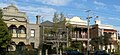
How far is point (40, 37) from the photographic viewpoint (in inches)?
2206

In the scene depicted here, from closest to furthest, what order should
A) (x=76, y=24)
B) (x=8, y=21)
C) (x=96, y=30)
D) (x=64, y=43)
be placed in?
(x=8, y=21) → (x=64, y=43) → (x=76, y=24) → (x=96, y=30)

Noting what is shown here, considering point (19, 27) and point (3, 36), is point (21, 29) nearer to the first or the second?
point (19, 27)

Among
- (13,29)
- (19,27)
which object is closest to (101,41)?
(19,27)

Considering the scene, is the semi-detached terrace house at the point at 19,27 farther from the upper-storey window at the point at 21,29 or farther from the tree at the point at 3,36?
the tree at the point at 3,36

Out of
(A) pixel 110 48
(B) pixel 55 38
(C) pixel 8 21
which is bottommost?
(A) pixel 110 48

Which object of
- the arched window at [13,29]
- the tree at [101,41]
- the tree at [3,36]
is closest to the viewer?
the tree at [3,36]

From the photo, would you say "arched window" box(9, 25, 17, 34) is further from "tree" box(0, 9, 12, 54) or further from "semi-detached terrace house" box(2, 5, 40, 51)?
"tree" box(0, 9, 12, 54)

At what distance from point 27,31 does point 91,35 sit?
20.0 metres

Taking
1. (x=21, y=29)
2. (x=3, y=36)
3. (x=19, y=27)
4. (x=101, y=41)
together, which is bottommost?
(x=101, y=41)

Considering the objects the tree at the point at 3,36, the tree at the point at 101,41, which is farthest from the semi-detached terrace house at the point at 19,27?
the tree at the point at 101,41

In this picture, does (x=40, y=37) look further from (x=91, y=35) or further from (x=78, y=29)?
(x=91, y=35)

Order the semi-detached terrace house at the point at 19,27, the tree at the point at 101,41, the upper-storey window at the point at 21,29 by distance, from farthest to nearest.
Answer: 1. the tree at the point at 101,41
2. the upper-storey window at the point at 21,29
3. the semi-detached terrace house at the point at 19,27

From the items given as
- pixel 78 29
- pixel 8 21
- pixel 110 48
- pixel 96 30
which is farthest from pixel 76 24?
pixel 8 21

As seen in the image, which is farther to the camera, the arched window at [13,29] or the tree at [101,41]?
the tree at [101,41]
